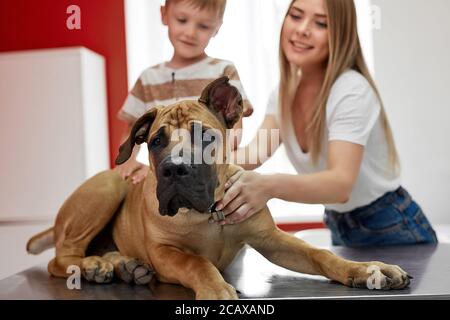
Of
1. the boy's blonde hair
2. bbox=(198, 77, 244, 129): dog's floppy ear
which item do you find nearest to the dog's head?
bbox=(198, 77, 244, 129): dog's floppy ear

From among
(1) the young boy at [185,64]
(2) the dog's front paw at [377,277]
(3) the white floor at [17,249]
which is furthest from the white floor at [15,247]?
(2) the dog's front paw at [377,277]

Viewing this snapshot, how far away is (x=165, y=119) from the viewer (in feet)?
2.09

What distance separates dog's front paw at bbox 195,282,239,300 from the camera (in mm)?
601

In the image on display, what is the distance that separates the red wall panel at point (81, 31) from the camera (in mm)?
757

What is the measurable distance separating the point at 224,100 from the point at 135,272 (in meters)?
0.25

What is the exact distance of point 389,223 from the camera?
3.22ft

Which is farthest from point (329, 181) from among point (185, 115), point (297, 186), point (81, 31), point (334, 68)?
point (81, 31)

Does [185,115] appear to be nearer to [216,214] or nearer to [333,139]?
[216,214]

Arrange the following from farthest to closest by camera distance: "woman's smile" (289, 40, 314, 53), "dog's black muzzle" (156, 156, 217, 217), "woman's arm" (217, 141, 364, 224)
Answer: "woman's smile" (289, 40, 314, 53) → "woman's arm" (217, 141, 364, 224) → "dog's black muzzle" (156, 156, 217, 217)

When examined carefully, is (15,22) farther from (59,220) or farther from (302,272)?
(302,272)

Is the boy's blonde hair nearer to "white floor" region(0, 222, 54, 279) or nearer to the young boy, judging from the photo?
the young boy
